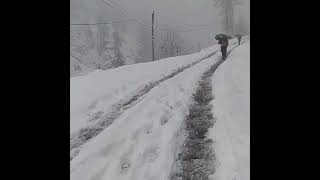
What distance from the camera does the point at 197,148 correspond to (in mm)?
→ 7277

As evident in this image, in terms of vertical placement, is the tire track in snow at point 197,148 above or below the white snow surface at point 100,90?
below

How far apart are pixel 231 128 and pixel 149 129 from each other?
1802 millimetres

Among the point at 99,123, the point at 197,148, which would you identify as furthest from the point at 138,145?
the point at 99,123

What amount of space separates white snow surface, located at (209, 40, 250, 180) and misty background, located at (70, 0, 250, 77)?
148 ft

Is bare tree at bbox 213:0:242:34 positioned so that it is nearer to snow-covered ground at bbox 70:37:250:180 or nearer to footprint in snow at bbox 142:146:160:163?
snow-covered ground at bbox 70:37:250:180

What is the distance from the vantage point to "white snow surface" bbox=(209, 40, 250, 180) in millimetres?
6243

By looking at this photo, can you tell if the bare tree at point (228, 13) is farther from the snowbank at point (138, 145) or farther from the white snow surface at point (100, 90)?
the snowbank at point (138, 145)

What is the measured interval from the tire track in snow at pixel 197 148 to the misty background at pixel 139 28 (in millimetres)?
47740

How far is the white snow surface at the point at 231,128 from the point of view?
20.5ft

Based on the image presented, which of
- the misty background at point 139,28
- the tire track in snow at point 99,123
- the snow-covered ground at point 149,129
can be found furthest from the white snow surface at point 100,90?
the misty background at point 139,28

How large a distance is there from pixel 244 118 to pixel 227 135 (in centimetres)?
129
